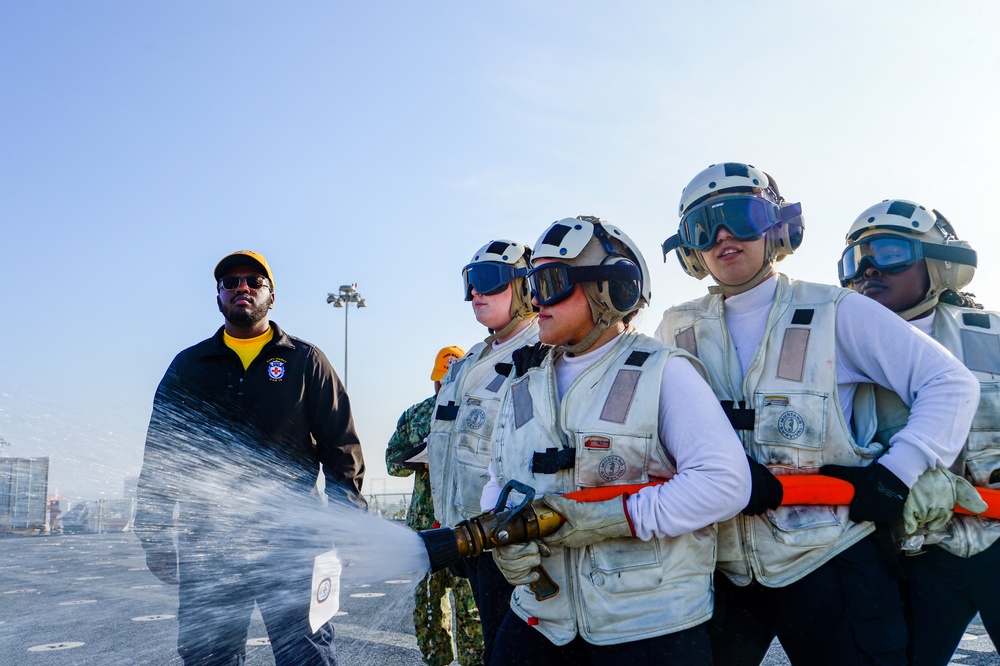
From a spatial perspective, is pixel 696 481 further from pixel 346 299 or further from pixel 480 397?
pixel 346 299

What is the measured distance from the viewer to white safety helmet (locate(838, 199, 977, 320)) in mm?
3883

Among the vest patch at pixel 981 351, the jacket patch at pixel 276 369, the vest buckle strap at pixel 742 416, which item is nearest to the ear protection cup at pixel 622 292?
the vest buckle strap at pixel 742 416

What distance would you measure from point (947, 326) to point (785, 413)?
1.36 m

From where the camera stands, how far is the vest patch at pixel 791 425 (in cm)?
296

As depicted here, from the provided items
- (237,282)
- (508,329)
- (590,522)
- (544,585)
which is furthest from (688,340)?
(237,282)

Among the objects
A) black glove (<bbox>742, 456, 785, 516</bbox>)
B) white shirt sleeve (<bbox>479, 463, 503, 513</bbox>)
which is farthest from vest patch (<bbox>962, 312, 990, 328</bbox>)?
white shirt sleeve (<bbox>479, 463, 503, 513</bbox>)

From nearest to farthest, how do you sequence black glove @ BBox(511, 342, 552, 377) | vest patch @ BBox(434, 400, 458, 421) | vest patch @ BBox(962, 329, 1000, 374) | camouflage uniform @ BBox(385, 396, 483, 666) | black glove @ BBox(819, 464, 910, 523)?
black glove @ BBox(819, 464, 910, 523)
black glove @ BBox(511, 342, 552, 377)
vest patch @ BBox(962, 329, 1000, 374)
vest patch @ BBox(434, 400, 458, 421)
camouflage uniform @ BBox(385, 396, 483, 666)

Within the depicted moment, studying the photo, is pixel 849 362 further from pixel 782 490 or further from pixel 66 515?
pixel 66 515

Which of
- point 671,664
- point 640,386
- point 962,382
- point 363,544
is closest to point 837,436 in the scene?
point 962,382

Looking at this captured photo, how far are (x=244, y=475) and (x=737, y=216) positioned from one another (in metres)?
2.92

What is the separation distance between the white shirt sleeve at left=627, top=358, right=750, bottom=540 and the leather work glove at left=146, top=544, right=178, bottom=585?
297cm

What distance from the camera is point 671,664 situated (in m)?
2.50

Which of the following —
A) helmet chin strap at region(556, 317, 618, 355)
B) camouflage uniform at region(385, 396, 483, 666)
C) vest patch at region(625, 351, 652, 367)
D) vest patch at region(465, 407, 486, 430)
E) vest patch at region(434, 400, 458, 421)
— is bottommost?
camouflage uniform at region(385, 396, 483, 666)

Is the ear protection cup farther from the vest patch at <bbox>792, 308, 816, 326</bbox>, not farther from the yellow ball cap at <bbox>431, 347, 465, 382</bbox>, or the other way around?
the yellow ball cap at <bbox>431, 347, 465, 382</bbox>
